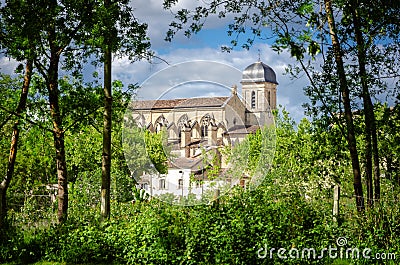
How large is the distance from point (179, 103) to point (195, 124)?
0.56 meters

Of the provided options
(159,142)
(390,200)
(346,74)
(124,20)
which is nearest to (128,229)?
(159,142)

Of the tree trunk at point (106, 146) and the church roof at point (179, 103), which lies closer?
the tree trunk at point (106, 146)

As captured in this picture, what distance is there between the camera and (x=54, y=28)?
9578mm

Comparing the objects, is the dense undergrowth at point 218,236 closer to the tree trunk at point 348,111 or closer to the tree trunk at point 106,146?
the tree trunk at point 106,146

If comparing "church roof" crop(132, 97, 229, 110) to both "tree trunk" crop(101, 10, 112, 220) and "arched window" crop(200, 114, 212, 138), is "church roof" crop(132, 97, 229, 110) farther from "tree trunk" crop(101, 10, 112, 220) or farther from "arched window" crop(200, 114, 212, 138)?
"tree trunk" crop(101, 10, 112, 220)

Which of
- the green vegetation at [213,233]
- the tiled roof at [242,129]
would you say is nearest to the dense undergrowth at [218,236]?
the green vegetation at [213,233]

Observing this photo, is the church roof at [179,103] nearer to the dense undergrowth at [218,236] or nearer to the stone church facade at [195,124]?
the stone church facade at [195,124]

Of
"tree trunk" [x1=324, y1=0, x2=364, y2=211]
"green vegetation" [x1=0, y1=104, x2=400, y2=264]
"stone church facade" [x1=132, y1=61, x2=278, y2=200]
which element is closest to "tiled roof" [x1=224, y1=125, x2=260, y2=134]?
"stone church facade" [x1=132, y1=61, x2=278, y2=200]

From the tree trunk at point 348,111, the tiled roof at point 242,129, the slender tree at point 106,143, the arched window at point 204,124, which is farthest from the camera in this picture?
the tree trunk at point 348,111

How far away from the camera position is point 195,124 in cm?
1009

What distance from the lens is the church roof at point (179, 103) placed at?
9.39 m

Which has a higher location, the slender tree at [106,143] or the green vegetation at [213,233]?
the slender tree at [106,143]

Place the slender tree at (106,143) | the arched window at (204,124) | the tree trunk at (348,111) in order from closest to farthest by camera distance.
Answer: the slender tree at (106,143), the arched window at (204,124), the tree trunk at (348,111)

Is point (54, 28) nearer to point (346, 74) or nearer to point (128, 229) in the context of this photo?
point (128, 229)
